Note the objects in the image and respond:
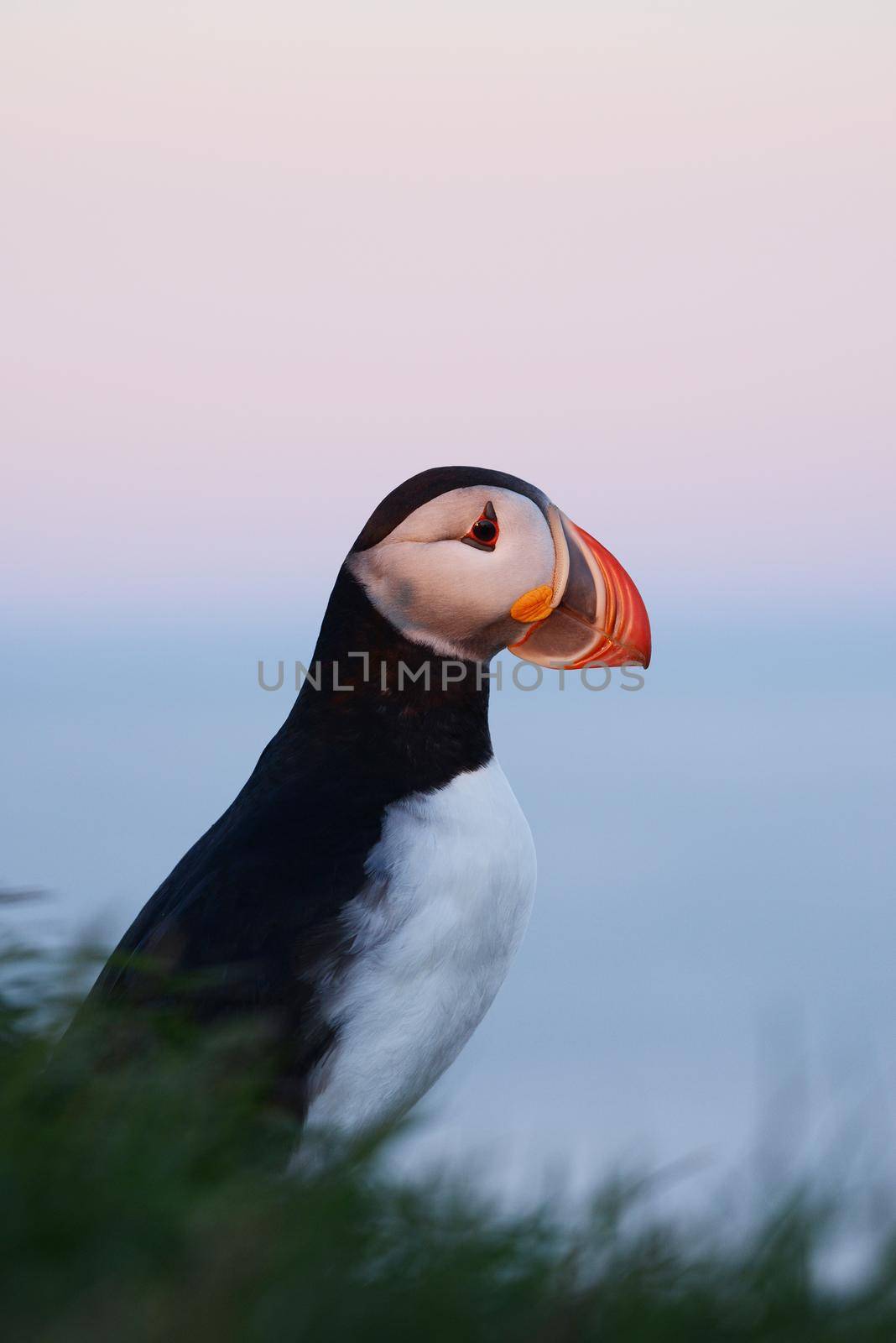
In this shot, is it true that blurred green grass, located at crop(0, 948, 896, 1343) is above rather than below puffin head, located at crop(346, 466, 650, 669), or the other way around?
below

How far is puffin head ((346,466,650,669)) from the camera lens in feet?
12.8

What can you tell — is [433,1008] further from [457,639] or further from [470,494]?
[470,494]

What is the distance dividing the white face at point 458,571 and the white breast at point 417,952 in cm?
54

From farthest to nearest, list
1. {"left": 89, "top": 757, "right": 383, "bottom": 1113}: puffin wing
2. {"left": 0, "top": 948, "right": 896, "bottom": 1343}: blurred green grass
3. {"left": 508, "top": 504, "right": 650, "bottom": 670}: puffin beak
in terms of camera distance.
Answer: {"left": 508, "top": 504, "right": 650, "bottom": 670}: puffin beak
{"left": 89, "top": 757, "right": 383, "bottom": 1113}: puffin wing
{"left": 0, "top": 948, "right": 896, "bottom": 1343}: blurred green grass

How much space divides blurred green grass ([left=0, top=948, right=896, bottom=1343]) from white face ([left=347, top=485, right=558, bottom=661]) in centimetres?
240

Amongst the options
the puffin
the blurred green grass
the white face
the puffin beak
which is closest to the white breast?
the puffin

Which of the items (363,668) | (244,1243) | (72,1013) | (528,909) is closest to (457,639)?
(363,668)

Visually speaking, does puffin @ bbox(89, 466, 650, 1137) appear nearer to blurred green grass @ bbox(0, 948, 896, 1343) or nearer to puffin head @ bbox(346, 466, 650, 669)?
puffin head @ bbox(346, 466, 650, 669)

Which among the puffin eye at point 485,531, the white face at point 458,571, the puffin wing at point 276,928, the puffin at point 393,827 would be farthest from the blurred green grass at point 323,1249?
the puffin eye at point 485,531

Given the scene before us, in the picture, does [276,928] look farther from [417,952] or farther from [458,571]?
[458,571]

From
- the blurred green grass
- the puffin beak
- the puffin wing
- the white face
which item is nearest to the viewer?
the blurred green grass

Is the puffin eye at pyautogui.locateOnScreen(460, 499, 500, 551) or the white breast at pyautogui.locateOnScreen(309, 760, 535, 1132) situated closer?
the white breast at pyautogui.locateOnScreen(309, 760, 535, 1132)

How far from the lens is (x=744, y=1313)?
126cm

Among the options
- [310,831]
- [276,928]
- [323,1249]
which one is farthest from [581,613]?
[323,1249]
